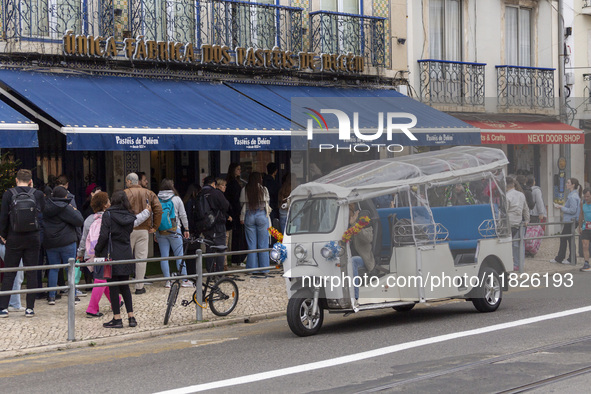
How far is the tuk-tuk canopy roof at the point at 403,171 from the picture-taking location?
34.7 ft

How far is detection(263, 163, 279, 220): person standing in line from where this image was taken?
56.1ft

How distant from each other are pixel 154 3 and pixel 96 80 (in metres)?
2.08

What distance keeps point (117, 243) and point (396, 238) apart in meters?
3.40

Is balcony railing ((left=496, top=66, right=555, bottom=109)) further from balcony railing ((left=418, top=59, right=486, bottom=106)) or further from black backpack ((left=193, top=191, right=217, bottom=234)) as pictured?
black backpack ((left=193, top=191, right=217, bottom=234))

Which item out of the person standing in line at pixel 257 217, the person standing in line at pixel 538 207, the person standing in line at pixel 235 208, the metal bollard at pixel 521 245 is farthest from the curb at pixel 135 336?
the person standing in line at pixel 538 207

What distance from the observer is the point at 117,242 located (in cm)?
1105

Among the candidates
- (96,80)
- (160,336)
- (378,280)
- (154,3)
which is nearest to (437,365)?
(378,280)

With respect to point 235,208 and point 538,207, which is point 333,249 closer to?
point 235,208

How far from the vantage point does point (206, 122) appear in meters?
15.2

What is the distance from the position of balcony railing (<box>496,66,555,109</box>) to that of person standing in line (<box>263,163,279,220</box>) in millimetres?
8054

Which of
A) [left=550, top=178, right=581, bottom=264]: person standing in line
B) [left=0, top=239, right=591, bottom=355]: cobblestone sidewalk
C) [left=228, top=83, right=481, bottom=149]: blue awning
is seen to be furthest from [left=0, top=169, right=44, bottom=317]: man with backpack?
[left=550, top=178, right=581, bottom=264]: person standing in line

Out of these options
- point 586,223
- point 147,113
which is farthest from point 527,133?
point 147,113

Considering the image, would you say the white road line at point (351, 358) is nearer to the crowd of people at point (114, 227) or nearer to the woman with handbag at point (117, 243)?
the crowd of people at point (114, 227)

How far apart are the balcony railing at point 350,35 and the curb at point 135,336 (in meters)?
8.34
